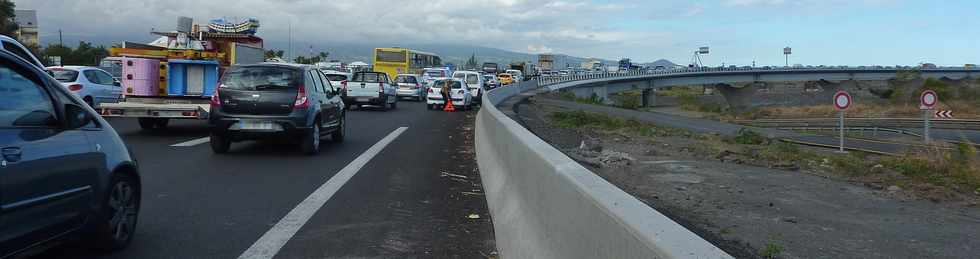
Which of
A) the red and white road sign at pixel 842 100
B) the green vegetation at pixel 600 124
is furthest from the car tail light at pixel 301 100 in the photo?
the red and white road sign at pixel 842 100

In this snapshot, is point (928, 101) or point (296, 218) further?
point (928, 101)

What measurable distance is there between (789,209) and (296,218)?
5376 millimetres

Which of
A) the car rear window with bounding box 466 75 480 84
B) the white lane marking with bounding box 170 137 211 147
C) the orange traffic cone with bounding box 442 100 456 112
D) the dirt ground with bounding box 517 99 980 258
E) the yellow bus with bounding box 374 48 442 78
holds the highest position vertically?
the yellow bus with bounding box 374 48 442 78

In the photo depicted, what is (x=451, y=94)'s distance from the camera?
107 ft

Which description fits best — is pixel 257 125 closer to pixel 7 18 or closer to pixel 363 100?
pixel 363 100

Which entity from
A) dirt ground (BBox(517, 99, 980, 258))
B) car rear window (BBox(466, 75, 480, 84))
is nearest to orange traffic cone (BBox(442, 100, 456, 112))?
car rear window (BBox(466, 75, 480, 84))

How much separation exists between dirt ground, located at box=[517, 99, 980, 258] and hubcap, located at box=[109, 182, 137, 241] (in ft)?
14.2

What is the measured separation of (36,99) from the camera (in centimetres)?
515

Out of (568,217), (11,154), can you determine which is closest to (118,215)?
(11,154)

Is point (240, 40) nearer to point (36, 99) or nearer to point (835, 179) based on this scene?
point (835, 179)

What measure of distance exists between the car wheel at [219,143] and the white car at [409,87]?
27.1 metres

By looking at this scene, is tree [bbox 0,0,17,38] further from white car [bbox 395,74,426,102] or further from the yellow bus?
white car [bbox 395,74,426,102]

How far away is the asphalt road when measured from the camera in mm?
6258

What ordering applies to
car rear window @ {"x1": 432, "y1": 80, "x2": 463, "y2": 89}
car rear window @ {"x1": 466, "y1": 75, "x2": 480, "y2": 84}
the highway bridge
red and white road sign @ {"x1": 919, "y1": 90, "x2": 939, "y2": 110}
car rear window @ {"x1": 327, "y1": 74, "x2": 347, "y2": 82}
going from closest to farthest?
red and white road sign @ {"x1": 919, "y1": 90, "x2": 939, "y2": 110}
car rear window @ {"x1": 327, "y1": 74, "x2": 347, "y2": 82}
car rear window @ {"x1": 432, "y1": 80, "x2": 463, "y2": 89}
car rear window @ {"x1": 466, "y1": 75, "x2": 480, "y2": 84}
the highway bridge
